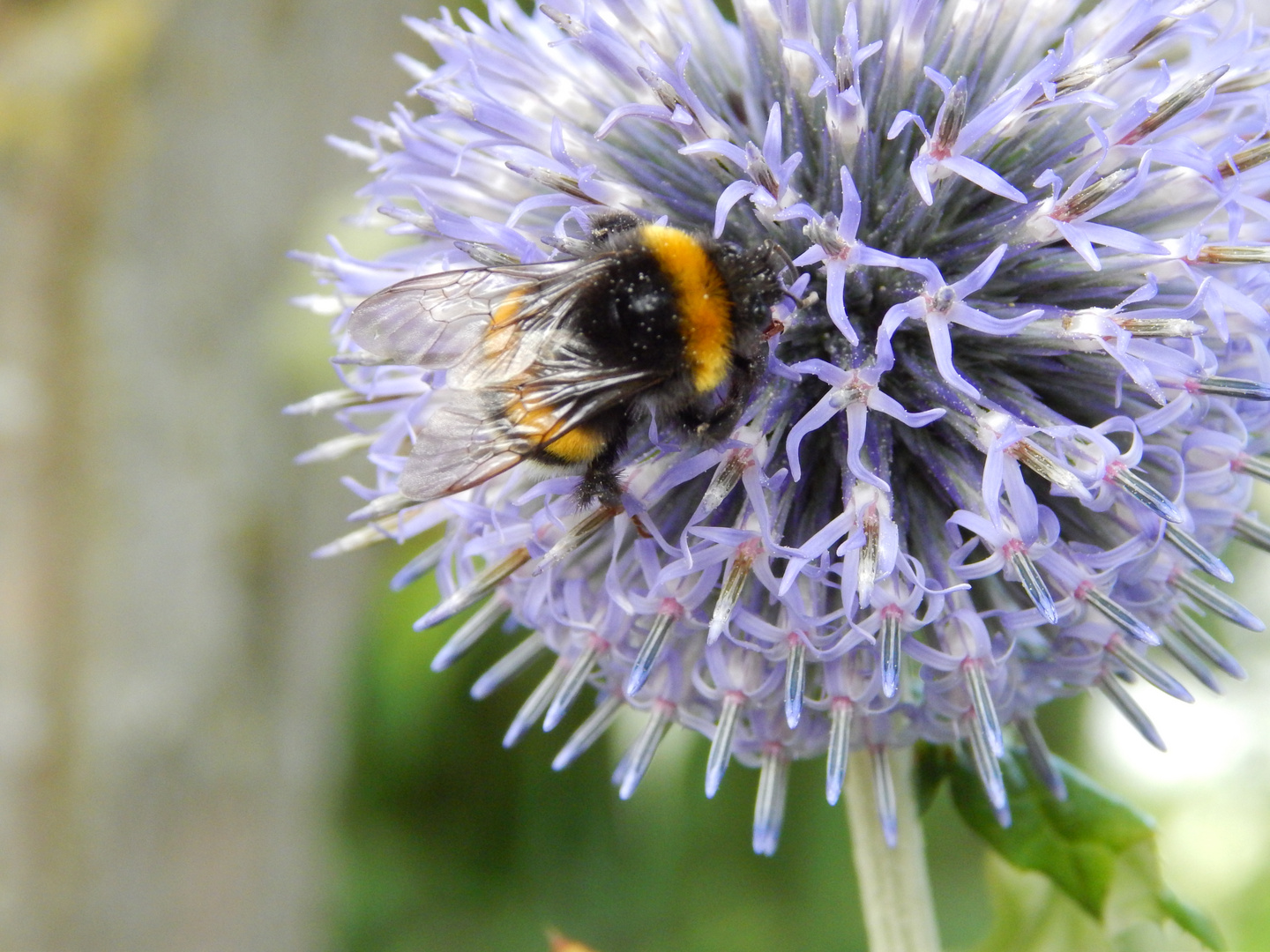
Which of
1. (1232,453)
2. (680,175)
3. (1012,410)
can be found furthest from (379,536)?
(1232,453)

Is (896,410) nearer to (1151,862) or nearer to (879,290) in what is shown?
(879,290)

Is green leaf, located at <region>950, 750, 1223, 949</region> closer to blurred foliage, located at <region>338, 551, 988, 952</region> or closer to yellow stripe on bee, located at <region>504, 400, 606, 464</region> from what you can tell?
yellow stripe on bee, located at <region>504, 400, 606, 464</region>

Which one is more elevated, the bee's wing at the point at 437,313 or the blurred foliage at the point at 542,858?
the bee's wing at the point at 437,313

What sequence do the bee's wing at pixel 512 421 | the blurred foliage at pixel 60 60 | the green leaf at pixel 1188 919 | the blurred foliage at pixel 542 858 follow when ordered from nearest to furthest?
the bee's wing at pixel 512 421
the green leaf at pixel 1188 919
the blurred foliage at pixel 60 60
the blurred foliage at pixel 542 858

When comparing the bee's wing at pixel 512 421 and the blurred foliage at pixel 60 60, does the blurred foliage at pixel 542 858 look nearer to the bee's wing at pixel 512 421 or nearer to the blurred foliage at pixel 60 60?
the blurred foliage at pixel 60 60


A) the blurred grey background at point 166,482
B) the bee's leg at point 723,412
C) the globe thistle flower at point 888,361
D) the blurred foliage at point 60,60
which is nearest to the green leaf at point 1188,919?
the globe thistle flower at point 888,361

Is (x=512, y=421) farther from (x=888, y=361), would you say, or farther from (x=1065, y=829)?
(x=1065, y=829)
